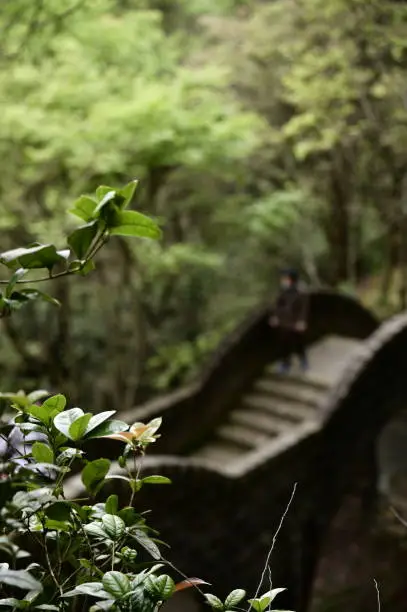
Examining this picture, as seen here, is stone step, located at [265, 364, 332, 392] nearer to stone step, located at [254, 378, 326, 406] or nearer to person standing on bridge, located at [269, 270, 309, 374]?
stone step, located at [254, 378, 326, 406]

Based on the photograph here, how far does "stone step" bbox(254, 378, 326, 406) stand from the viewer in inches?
369

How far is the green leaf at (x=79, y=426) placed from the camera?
1.68 meters

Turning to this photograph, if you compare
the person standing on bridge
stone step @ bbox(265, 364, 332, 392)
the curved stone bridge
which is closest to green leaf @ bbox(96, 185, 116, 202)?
the curved stone bridge

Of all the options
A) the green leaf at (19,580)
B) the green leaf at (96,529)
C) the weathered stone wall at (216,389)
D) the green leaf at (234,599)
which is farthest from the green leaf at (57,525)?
the weathered stone wall at (216,389)

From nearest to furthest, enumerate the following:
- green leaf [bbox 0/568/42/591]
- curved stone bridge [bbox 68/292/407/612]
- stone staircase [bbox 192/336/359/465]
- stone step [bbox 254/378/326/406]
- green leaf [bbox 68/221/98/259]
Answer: green leaf [bbox 0/568/42/591] → green leaf [bbox 68/221/98/259] → curved stone bridge [bbox 68/292/407/612] → stone staircase [bbox 192/336/359/465] → stone step [bbox 254/378/326/406]

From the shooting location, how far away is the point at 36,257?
166 cm

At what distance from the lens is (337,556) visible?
37.5 ft

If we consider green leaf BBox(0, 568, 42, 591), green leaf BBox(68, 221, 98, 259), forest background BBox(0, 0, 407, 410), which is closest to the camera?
green leaf BBox(0, 568, 42, 591)

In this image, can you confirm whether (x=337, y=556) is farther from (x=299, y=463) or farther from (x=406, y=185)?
(x=406, y=185)

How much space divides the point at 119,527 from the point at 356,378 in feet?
23.5

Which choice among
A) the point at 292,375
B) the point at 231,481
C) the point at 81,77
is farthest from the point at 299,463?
the point at 81,77

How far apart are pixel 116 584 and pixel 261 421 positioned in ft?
25.8

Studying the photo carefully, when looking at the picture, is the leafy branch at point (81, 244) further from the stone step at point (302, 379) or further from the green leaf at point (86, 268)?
the stone step at point (302, 379)

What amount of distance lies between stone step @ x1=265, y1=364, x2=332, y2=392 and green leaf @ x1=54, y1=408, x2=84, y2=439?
7967 millimetres
